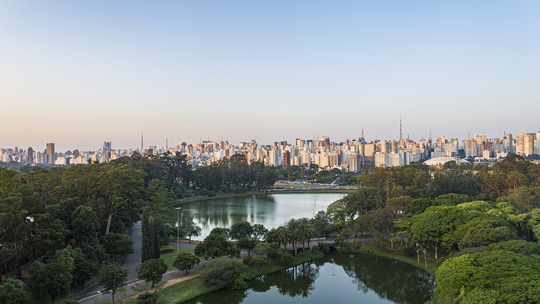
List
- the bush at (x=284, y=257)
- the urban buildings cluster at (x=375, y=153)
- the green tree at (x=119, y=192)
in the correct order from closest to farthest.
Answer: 1. the bush at (x=284, y=257)
2. the green tree at (x=119, y=192)
3. the urban buildings cluster at (x=375, y=153)

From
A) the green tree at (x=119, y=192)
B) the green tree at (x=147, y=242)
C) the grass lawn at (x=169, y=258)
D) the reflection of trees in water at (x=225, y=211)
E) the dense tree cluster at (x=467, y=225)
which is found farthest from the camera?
the reflection of trees in water at (x=225, y=211)

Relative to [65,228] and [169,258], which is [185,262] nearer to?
[169,258]

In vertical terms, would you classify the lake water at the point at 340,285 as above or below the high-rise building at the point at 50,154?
below

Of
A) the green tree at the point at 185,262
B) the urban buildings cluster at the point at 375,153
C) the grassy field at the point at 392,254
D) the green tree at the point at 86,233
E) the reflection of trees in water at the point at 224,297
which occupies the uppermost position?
the urban buildings cluster at the point at 375,153

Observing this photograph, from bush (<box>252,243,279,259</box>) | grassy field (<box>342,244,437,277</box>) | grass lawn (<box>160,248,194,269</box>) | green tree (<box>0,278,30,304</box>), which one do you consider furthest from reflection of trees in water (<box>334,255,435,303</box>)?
green tree (<box>0,278,30,304</box>)

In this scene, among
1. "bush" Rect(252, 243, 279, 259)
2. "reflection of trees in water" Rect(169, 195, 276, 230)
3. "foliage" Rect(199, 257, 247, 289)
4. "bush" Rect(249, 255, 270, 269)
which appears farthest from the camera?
"reflection of trees in water" Rect(169, 195, 276, 230)

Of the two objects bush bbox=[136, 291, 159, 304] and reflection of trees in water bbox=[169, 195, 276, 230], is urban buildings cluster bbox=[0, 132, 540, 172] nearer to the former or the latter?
reflection of trees in water bbox=[169, 195, 276, 230]

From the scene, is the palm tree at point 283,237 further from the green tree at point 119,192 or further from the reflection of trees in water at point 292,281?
the green tree at point 119,192

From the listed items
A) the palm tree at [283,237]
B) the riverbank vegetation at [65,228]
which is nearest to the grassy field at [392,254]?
the palm tree at [283,237]
